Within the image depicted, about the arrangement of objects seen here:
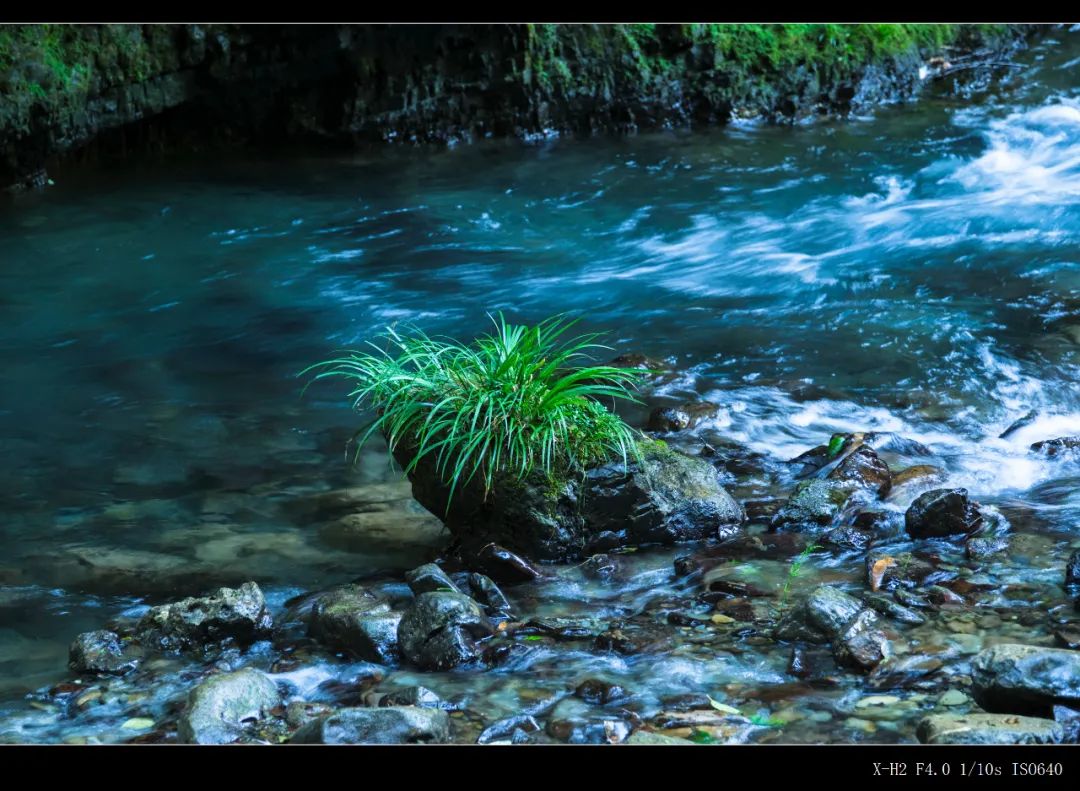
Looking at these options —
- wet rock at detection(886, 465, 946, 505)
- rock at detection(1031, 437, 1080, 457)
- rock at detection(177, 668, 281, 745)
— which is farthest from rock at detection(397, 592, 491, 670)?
rock at detection(1031, 437, 1080, 457)

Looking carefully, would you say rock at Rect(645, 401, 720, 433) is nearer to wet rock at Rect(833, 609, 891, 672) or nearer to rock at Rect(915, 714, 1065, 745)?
wet rock at Rect(833, 609, 891, 672)

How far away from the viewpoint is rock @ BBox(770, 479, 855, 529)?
4684mm

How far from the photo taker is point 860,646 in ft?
11.4

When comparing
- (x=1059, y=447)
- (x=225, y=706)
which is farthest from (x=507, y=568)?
(x=1059, y=447)

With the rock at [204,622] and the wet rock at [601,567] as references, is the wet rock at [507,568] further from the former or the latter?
the rock at [204,622]

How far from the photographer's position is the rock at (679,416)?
5.85 metres

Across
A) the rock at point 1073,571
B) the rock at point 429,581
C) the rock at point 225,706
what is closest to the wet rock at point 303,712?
the rock at point 225,706

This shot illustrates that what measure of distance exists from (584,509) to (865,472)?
1.38 metres

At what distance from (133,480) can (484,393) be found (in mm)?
2210

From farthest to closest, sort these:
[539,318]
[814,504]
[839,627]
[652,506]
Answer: [539,318] → [814,504] → [652,506] → [839,627]

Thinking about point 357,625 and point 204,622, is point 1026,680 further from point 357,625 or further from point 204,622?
point 204,622

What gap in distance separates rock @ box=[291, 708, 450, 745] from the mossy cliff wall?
10.0 meters


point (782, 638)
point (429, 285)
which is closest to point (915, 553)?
point (782, 638)

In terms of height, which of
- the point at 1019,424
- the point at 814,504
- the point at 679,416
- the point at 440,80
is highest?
the point at 440,80
